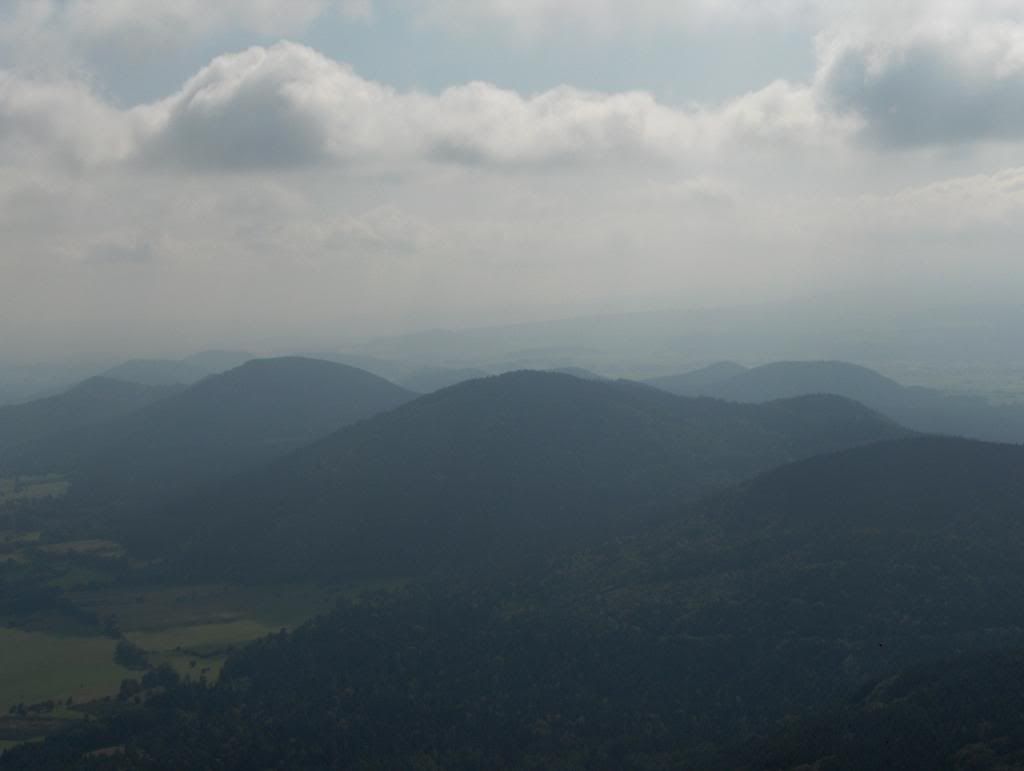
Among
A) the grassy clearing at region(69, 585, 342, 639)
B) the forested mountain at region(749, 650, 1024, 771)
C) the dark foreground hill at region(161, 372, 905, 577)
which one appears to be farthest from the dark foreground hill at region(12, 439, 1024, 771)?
the dark foreground hill at region(161, 372, 905, 577)

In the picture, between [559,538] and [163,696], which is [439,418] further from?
[163,696]

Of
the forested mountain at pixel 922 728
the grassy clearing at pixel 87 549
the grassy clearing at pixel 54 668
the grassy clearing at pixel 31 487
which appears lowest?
the grassy clearing at pixel 54 668

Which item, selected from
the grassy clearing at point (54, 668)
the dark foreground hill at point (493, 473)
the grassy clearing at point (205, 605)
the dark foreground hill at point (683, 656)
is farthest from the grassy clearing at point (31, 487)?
the dark foreground hill at point (683, 656)

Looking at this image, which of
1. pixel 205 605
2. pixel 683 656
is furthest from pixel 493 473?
pixel 683 656

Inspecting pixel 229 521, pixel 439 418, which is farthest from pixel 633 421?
pixel 229 521

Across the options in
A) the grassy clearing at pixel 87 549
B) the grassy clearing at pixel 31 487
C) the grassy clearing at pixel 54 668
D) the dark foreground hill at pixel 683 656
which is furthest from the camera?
the grassy clearing at pixel 31 487

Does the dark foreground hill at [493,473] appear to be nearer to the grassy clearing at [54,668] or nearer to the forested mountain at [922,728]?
the grassy clearing at [54,668]
